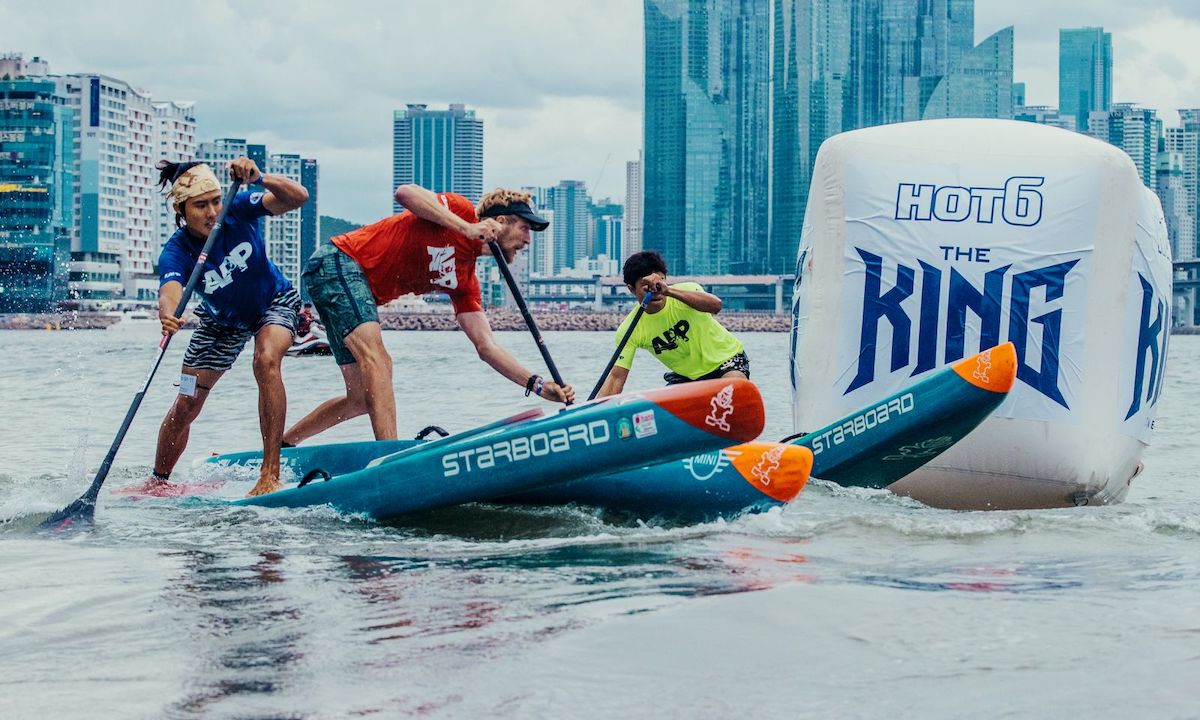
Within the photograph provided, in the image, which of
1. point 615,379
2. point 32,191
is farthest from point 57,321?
point 615,379

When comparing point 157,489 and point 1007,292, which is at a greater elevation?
point 1007,292

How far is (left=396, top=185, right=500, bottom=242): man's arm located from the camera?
21.4 ft

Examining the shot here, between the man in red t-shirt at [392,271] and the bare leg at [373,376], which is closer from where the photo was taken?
the man in red t-shirt at [392,271]

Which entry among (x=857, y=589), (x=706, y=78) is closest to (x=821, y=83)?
(x=706, y=78)

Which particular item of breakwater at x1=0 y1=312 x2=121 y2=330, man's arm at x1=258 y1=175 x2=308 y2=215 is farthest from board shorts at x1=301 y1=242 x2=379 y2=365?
breakwater at x1=0 y1=312 x2=121 y2=330

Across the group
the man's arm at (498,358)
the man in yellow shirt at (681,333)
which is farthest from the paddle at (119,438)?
the man in yellow shirt at (681,333)

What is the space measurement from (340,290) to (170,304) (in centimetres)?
81

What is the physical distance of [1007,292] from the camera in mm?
6996

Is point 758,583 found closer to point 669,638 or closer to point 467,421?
point 669,638

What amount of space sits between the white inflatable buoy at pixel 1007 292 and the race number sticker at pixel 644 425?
6.60 ft

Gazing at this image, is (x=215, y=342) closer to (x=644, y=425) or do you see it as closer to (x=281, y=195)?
(x=281, y=195)

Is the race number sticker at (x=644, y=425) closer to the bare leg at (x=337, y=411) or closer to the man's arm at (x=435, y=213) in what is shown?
the man's arm at (x=435, y=213)

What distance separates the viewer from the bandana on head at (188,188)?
728 cm

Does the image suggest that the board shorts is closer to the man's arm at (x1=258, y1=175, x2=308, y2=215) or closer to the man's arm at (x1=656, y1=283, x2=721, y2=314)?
the man's arm at (x1=258, y1=175, x2=308, y2=215)
